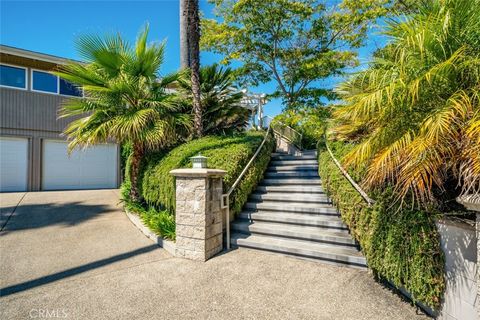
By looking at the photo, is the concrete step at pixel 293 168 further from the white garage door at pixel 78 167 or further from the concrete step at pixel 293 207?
the white garage door at pixel 78 167

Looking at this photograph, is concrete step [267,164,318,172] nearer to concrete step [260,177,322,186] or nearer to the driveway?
concrete step [260,177,322,186]

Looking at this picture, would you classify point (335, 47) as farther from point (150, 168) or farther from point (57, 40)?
point (57, 40)

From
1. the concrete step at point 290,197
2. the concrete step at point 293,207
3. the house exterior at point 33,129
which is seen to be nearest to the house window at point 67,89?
the house exterior at point 33,129

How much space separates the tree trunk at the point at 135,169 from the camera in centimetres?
732

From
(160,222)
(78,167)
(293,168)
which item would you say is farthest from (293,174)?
(78,167)

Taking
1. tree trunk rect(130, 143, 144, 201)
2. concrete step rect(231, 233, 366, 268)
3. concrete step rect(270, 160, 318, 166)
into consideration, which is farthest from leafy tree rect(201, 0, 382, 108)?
concrete step rect(231, 233, 366, 268)

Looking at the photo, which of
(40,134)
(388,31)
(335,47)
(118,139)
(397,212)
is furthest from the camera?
(40,134)

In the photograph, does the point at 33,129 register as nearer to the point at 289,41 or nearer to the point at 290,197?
the point at 289,41

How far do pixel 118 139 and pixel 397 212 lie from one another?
6.09 m

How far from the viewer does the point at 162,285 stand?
3.77 metres

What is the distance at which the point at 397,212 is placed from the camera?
307cm

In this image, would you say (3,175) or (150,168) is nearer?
(150,168)

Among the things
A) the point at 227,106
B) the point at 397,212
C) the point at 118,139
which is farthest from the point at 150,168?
the point at 397,212

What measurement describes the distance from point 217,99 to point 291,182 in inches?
134
